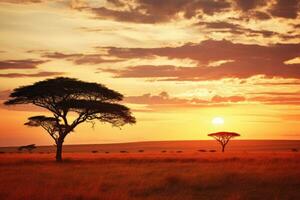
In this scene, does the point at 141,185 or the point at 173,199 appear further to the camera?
the point at 141,185

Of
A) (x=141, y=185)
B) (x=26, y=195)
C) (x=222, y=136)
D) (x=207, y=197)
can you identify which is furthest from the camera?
(x=222, y=136)

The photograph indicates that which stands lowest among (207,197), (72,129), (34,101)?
(207,197)

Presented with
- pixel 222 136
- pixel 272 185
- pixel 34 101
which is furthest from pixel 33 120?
pixel 222 136

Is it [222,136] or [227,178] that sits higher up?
[222,136]

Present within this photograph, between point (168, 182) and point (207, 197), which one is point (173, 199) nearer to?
point (207, 197)

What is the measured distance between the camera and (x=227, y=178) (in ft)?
74.8

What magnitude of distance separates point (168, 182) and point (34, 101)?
2642 centimetres

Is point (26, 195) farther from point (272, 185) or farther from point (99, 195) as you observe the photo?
point (272, 185)

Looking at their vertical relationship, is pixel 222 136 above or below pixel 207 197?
above

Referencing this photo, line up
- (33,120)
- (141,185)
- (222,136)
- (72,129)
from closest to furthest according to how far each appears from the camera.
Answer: (141,185) → (72,129) → (33,120) → (222,136)

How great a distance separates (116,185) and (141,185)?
3.83 ft

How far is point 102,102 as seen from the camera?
1812 inches

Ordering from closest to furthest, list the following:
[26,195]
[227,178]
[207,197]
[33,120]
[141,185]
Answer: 1. [26,195]
2. [207,197]
3. [141,185]
4. [227,178]
5. [33,120]

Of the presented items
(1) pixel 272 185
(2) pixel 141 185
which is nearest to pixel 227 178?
(1) pixel 272 185
